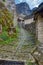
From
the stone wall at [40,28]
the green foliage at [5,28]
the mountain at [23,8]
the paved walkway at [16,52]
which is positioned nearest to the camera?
the paved walkway at [16,52]

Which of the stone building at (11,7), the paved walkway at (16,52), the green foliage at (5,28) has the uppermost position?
the stone building at (11,7)

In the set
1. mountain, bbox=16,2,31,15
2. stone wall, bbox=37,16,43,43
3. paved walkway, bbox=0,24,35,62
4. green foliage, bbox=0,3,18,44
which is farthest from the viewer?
mountain, bbox=16,2,31,15

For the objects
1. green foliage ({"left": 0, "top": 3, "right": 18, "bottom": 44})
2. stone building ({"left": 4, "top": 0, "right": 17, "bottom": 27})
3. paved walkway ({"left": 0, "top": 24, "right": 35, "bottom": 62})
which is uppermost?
stone building ({"left": 4, "top": 0, "right": 17, "bottom": 27})

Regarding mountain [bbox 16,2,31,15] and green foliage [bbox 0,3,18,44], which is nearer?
green foliage [bbox 0,3,18,44]

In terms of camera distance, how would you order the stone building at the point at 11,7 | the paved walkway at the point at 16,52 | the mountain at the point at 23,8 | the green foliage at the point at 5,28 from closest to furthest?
the paved walkway at the point at 16,52
the green foliage at the point at 5,28
the stone building at the point at 11,7
the mountain at the point at 23,8

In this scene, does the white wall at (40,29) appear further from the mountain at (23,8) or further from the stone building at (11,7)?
the mountain at (23,8)

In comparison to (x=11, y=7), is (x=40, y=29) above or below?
below

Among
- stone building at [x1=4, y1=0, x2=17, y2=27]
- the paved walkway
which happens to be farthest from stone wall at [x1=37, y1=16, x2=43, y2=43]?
stone building at [x1=4, y1=0, x2=17, y2=27]

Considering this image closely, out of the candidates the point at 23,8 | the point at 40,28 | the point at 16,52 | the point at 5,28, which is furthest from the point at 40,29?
the point at 23,8

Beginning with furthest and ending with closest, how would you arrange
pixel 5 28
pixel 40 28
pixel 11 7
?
pixel 11 7, pixel 5 28, pixel 40 28

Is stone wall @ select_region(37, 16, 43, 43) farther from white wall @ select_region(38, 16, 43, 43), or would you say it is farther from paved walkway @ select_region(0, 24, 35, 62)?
paved walkway @ select_region(0, 24, 35, 62)

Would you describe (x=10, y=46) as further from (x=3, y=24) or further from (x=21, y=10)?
(x=21, y=10)

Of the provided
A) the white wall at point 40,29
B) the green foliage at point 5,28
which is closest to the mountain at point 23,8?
the green foliage at point 5,28

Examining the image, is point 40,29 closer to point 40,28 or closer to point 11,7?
point 40,28
